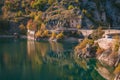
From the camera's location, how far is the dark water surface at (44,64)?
84.2 m

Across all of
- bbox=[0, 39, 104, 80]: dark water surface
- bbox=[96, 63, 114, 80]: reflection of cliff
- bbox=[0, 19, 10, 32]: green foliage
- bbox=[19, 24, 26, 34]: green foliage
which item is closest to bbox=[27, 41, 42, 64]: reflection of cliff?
bbox=[0, 39, 104, 80]: dark water surface

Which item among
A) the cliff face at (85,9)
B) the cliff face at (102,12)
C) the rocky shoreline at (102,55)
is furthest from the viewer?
the cliff face at (102,12)

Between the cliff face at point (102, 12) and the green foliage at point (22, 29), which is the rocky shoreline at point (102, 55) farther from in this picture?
the green foliage at point (22, 29)

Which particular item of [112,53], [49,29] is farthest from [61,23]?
[112,53]

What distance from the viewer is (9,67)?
310 ft

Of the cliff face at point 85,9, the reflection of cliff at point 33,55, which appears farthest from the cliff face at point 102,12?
the reflection of cliff at point 33,55

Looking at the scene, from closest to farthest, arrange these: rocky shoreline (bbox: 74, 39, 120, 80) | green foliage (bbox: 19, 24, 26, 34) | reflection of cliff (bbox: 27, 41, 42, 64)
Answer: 1. rocky shoreline (bbox: 74, 39, 120, 80)
2. reflection of cliff (bbox: 27, 41, 42, 64)
3. green foliage (bbox: 19, 24, 26, 34)

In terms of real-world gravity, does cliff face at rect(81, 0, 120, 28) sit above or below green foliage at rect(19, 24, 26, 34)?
above

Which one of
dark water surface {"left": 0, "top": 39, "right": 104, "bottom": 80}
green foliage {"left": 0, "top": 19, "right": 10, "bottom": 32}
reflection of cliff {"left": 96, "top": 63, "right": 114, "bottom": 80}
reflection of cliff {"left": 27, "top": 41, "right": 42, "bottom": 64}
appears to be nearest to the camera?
reflection of cliff {"left": 96, "top": 63, "right": 114, "bottom": 80}

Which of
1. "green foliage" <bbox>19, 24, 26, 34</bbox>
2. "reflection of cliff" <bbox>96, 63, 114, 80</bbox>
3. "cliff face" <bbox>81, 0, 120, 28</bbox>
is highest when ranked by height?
"cliff face" <bbox>81, 0, 120, 28</bbox>

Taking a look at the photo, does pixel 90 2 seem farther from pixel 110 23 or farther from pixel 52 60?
pixel 52 60

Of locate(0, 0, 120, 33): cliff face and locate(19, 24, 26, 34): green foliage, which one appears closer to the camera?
locate(0, 0, 120, 33): cliff face

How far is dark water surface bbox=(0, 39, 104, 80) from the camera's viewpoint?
84.2 meters

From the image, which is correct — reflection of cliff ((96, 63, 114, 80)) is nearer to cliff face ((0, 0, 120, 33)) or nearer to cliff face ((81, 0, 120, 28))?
cliff face ((0, 0, 120, 33))
